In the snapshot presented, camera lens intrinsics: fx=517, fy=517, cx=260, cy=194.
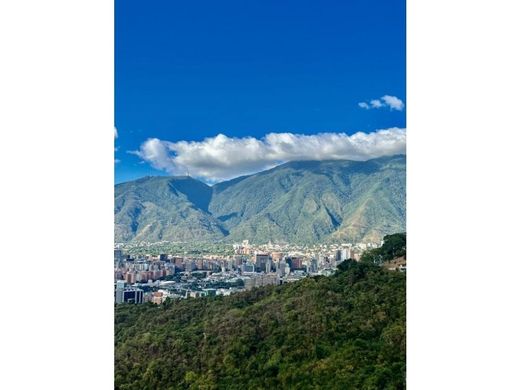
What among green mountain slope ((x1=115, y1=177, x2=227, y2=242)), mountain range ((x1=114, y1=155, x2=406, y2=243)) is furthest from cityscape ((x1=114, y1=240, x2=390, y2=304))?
green mountain slope ((x1=115, y1=177, x2=227, y2=242))

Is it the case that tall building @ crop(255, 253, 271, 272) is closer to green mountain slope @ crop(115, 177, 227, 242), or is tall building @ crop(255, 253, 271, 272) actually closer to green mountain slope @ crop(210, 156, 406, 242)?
green mountain slope @ crop(210, 156, 406, 242)

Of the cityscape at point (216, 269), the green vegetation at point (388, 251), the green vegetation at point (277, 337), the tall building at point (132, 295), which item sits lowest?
the green vegetation at point (277, 337)

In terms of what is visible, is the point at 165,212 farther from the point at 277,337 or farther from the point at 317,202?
the point at 277,337

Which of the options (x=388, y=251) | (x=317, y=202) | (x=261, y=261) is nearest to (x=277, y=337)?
(x=261, y=261)

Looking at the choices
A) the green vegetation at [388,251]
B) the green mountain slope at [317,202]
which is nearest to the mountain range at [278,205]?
the green mountain slope at [317,202]

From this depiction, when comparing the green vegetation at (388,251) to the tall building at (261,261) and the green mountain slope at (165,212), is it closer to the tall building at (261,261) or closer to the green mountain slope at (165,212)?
Result: the tall building at (261,261)
